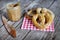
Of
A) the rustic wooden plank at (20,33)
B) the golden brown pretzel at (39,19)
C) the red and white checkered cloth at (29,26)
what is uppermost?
the golden brown pretzel at (39,19)

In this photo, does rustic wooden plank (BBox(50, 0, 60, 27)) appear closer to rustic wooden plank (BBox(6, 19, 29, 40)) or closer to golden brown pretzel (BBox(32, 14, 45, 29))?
golden brown pretzel (BBox(32, 14, 45, 29))

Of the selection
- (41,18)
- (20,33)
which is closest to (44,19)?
(41,18)

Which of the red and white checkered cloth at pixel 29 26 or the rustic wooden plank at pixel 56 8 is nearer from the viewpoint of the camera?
the red and white checkered cloth at pixel 29 26

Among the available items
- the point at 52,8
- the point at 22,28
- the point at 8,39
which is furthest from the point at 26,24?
the point at 52,8

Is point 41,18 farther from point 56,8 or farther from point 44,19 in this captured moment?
point 56,8

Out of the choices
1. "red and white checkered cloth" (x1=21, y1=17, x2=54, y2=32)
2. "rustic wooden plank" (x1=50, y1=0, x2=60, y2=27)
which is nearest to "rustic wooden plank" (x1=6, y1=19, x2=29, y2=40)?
"red and white checkered cloth" (x1=21, y1=17, x2=54, y2=32)

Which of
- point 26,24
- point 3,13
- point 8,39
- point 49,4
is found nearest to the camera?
point 8,39

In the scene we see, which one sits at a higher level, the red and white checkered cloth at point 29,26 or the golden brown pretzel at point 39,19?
the golden brown pretzel at point 39,19

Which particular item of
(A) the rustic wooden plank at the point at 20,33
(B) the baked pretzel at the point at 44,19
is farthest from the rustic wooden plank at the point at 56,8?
(A) the rustic wooden plank at the point at 20,33

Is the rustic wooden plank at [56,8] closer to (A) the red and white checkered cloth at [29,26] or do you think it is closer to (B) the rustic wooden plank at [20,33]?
(A) the red and white checkered cloth at [29,26]

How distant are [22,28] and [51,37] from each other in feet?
0.64

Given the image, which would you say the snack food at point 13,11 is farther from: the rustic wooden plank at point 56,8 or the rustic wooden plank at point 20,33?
the rustic wooden plank at point 56,8

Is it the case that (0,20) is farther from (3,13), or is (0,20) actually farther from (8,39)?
(8,39)

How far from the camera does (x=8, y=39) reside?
857mm
